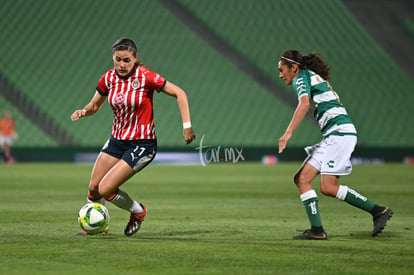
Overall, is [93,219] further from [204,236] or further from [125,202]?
[204,236]

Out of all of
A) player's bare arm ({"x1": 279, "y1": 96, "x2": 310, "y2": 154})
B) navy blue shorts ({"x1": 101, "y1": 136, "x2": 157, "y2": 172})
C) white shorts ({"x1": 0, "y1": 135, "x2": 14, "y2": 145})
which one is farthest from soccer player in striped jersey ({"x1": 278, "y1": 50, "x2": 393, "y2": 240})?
white shorts ({"x1": 0, "y1": 135, "x2": 14, "y2": 145})

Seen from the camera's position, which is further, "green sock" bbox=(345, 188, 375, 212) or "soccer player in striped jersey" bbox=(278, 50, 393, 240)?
"green sock" bbox=(345, 188, 375, 212)

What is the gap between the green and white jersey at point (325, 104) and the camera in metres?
8.45

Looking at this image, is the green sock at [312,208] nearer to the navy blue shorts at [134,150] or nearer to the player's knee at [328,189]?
the player's knee at [328,189]

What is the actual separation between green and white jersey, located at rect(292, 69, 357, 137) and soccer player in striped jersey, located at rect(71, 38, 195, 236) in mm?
1335

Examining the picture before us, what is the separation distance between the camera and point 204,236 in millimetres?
8594

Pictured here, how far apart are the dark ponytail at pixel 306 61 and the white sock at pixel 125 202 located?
231 cm

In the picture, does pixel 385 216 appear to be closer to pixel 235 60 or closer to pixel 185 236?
pixel 185 236

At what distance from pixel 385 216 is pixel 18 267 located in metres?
4.31

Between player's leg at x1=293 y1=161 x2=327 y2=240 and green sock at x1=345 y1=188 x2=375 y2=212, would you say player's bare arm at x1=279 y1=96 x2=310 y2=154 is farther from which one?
green sock at x1=345 y1=188 x2=375 y2=212

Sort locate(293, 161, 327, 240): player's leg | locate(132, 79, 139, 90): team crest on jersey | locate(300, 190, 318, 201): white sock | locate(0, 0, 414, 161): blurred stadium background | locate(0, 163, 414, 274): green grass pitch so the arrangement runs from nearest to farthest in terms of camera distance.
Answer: locate(0, 163, 414, 274): green grass pitch, locate(293, 161, 327, 240): player's leg, locate(300, 190, 318, 201): white sock, locate(132, 79, 139, 90): team crest on jersey, locate(0, 0, 414, 161): blurred stadium background

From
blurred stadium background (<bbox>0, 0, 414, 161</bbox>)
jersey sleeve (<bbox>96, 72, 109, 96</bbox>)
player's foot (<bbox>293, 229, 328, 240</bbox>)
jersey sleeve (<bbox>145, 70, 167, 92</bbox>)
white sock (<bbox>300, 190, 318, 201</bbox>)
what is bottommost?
blurred stadium background (<bbox>0, 0, 414, 161</bbox>)

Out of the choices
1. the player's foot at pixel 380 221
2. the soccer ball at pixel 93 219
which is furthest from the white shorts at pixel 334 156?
the soccer ball at pixel 93 219

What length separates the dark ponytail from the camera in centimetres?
855
